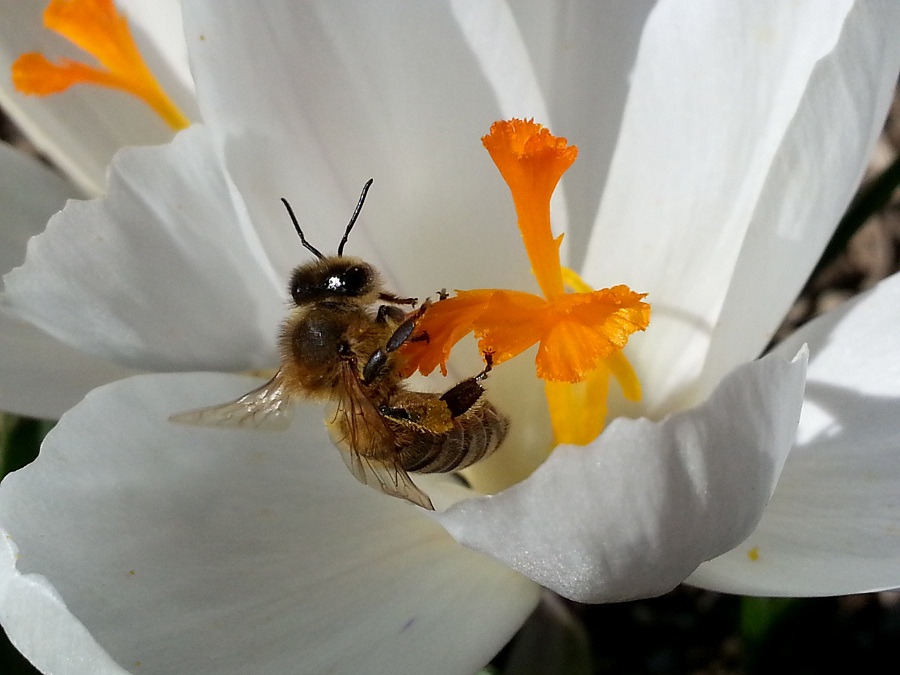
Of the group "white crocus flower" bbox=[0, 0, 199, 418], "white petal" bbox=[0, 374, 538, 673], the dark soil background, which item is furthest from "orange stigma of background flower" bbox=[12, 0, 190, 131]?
the dark soil background

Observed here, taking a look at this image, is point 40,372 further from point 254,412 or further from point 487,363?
point 487,363

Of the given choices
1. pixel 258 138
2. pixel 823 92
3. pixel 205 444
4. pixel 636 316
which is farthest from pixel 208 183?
pixel 823 92

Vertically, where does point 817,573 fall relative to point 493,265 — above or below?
below

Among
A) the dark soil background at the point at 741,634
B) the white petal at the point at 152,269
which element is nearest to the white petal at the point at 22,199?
the white petal at the point at 152,269

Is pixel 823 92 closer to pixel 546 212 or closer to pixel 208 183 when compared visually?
pixel 546 212

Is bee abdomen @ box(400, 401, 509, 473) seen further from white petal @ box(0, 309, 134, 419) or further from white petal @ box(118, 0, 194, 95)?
white petal @ box(118, 0, 194, 95)

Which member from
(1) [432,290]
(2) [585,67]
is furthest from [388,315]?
(2) [585,67]
